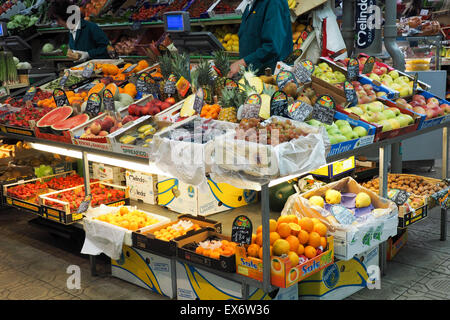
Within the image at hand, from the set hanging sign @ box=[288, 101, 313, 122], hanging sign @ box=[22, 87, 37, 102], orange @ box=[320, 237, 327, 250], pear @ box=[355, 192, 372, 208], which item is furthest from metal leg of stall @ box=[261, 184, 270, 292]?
hanging sign @ box=[22, 87, 37, 102]

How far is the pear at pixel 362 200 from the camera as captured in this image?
3.74 m

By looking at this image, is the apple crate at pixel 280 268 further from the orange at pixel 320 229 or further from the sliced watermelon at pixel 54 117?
the sliced watermelon at pixel 54 117

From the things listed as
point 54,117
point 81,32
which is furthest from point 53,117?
point 81,32

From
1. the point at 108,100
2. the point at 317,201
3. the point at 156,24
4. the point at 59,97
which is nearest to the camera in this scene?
the point at 317,201

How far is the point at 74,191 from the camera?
4.77m

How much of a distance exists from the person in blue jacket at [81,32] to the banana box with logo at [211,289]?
13.0ft

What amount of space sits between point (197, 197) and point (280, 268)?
63.0 inches

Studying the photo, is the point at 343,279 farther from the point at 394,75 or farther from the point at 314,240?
the point at 394,75

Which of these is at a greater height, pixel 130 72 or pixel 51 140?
pixel 130 72

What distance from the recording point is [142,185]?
482 cm

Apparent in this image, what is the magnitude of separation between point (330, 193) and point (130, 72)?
2.75 metres

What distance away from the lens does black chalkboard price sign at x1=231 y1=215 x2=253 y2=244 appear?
3.07m
